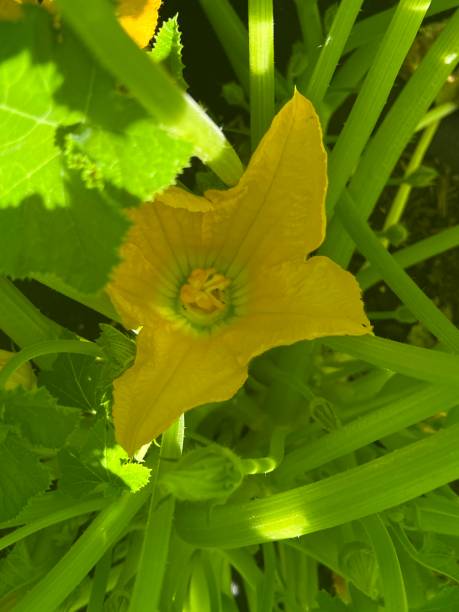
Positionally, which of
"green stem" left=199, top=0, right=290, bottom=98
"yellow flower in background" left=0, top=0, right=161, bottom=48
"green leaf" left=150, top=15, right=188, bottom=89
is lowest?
"green leaf" left=150, top=15, right=188, bottom=89

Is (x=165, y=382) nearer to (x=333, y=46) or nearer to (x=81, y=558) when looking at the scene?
(x=81, y=558)

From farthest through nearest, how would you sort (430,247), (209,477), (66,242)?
(430,247) → (209,477) → (66,242)

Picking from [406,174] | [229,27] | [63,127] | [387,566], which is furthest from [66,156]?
[406,174]

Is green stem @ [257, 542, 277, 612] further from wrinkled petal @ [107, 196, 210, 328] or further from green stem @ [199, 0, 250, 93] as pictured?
green stem @ [199, 0, 250, 93]

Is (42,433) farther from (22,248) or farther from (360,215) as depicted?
(360,215)

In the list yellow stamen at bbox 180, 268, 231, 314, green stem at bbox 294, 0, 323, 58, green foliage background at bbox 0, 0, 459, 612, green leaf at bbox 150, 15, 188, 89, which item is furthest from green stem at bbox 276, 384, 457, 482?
green stem at bbox 294, 0, 323, 58

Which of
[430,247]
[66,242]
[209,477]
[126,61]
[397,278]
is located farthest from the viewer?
[430,247]
